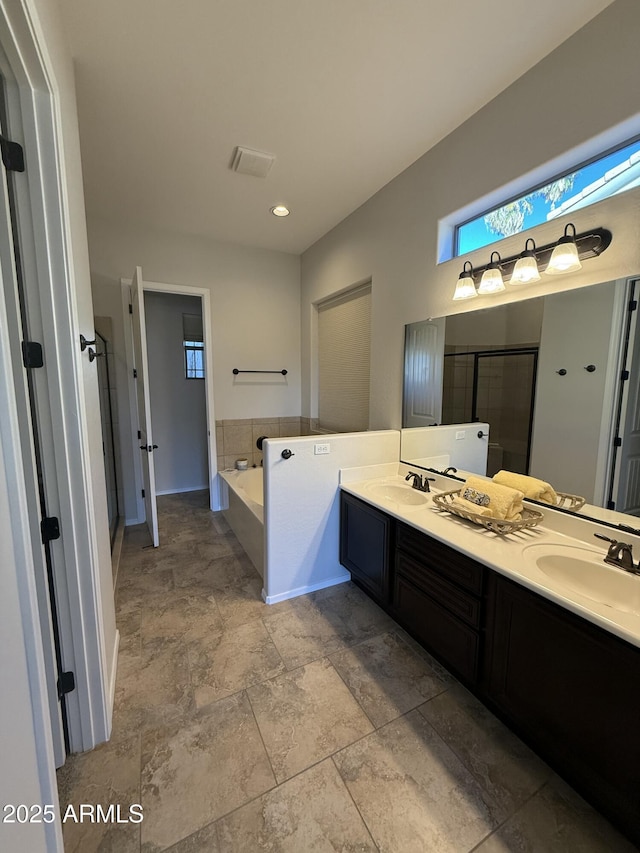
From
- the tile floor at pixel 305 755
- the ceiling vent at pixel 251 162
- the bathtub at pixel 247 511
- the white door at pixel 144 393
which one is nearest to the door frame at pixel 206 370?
the bathtub at pixel 247 511

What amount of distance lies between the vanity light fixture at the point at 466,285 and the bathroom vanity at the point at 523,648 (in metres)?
1.23

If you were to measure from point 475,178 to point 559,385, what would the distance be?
1.23 m

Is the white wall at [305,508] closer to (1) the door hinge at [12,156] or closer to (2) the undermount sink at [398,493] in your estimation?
(2) the undermount sink at [398,493]

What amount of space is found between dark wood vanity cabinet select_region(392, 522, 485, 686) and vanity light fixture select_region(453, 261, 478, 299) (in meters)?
1.33

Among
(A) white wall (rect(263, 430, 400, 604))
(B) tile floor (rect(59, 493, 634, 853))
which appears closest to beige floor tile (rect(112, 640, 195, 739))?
(B) tile floor (rect(59, 493, 634, 853))

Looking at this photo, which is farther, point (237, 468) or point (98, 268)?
point (237, 468)

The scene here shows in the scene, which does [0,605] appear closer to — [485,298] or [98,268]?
[485,298]

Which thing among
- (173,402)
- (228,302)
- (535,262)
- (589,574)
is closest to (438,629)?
(589,574)

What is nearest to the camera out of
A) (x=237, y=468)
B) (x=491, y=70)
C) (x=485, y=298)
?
(x=491, y=70)

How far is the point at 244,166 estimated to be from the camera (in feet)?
7.63

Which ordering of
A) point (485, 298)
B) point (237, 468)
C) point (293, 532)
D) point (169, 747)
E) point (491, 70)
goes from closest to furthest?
point (169, 747)
point (491, 70)
point (485, 298)
point (293, 532)
point (237, 468)

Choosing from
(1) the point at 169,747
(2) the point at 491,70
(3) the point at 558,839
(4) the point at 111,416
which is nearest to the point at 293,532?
(1) the point at 169,747

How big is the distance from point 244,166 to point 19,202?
5.45ft

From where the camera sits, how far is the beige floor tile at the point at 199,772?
1153 millimetres
